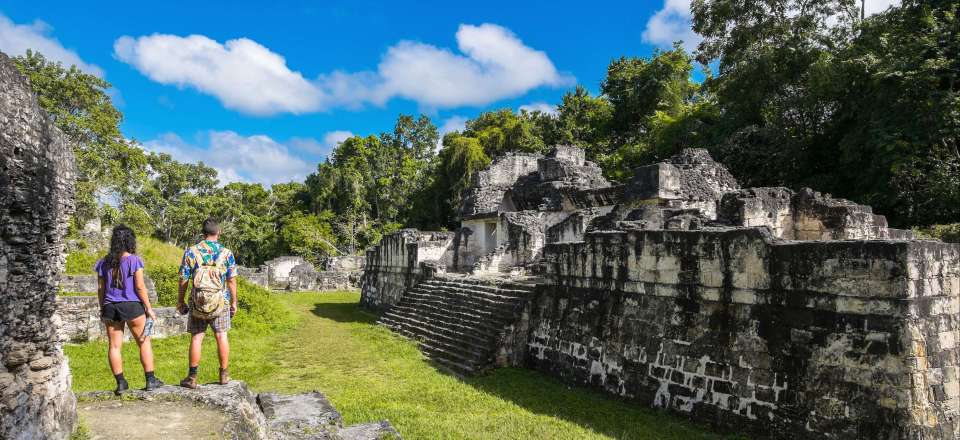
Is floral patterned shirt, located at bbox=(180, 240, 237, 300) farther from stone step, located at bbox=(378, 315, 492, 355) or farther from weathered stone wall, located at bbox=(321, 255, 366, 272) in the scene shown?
weathered stone wall, located at bbox=(321, 255, 366, 272)

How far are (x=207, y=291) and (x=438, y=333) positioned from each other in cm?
758

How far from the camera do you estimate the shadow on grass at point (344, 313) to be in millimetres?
17555

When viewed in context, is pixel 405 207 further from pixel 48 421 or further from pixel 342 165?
pixel 48 421

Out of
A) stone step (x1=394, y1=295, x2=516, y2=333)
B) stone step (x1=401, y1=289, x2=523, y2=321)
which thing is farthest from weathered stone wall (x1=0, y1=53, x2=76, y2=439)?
stone step (x1=401, y1=289, x2=523, y2=321)

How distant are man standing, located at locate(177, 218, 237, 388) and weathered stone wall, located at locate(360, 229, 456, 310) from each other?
38.0ft

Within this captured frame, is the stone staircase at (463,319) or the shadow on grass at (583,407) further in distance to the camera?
the stone staircase at (463,319)

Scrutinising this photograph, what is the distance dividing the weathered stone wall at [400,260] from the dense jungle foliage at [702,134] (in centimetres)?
938

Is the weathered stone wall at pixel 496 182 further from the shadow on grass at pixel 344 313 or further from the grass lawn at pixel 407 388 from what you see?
the grass lawn at pixel 407 388

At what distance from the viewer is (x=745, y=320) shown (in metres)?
6.57

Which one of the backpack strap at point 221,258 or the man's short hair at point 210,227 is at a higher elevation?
the man's short hair at point 210,227

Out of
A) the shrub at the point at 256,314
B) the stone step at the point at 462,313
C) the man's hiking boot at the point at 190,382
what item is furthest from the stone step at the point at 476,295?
the man's hiking boot at the point at 190,382

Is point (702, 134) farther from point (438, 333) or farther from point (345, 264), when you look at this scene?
point (345, 264)

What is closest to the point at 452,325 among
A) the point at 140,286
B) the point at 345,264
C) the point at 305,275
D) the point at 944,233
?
the point at 140,286

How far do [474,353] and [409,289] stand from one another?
22.8ft
